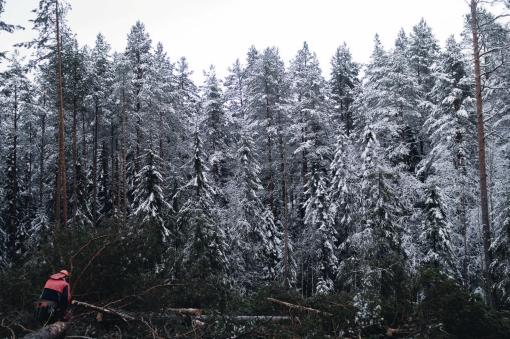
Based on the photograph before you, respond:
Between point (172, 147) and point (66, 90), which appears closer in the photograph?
point (66, 90)

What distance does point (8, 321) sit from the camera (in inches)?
357

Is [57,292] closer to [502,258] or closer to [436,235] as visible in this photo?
[502,258]

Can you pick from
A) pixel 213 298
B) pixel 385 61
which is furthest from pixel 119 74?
pixel 213 298

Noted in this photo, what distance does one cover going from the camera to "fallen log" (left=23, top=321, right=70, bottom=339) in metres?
7.43

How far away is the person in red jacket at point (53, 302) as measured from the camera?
335 inches

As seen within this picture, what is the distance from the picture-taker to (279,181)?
28094 millimetres

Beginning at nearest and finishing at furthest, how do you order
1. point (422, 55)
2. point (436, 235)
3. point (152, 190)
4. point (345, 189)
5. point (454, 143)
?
point (436, 235)
point (152, 190)
point (454, 143)
point (345, 189)
point (422, 55)

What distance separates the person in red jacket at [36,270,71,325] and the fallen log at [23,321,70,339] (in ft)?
1.16

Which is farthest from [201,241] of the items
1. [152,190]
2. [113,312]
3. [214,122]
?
[214,122]

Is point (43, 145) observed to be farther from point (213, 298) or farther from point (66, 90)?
point (213, 298)

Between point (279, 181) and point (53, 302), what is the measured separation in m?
20.5

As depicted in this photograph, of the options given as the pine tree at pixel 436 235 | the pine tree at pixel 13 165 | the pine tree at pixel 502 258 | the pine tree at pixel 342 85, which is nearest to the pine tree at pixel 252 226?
the pine tree at pixel 436 235

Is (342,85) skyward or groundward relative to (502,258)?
skyward

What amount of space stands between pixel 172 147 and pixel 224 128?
4149 millimetres
